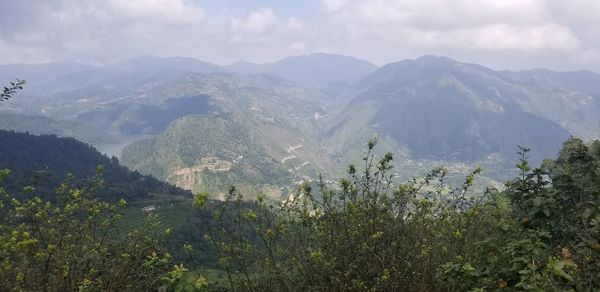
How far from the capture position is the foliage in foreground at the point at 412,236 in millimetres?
5648

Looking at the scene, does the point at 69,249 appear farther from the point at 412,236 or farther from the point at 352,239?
the point at 412,236

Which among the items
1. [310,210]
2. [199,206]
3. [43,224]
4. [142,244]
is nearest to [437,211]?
[310,210]

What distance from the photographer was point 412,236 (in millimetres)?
6637

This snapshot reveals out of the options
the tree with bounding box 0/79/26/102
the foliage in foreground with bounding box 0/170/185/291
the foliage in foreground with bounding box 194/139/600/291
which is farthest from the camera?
the tree with bounding box 0/79/26/102

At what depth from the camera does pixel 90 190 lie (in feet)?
23.8

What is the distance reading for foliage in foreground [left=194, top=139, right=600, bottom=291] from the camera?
565 centimetres

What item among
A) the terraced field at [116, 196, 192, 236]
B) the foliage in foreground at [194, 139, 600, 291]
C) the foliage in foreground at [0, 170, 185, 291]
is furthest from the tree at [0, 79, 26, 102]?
the terraced field at [116, 196, 192, 236]

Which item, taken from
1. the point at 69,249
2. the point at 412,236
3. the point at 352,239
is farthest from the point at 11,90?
the point at 412,236

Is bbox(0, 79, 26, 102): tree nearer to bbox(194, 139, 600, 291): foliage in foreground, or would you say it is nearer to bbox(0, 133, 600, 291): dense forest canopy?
bbox(0, 133, 600, 291): dense forest canopy

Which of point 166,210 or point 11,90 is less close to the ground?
point 11,90

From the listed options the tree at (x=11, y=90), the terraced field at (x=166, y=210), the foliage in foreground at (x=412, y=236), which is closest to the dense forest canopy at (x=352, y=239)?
the foliage in foreground at (x=412, y=236)

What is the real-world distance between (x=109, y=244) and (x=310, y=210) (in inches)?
153

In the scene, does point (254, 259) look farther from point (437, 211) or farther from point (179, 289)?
point (437, 211)

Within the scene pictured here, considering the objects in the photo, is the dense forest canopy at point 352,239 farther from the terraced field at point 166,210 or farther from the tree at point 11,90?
the terraced field at point 166,210
